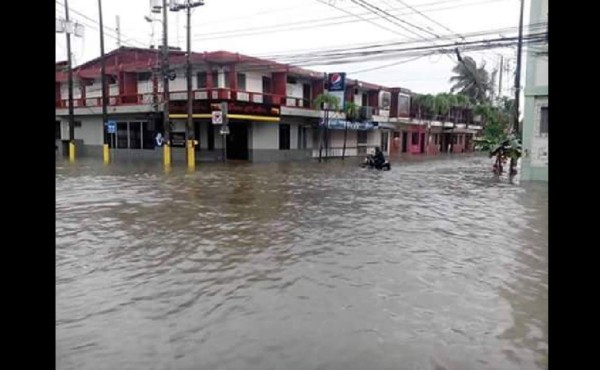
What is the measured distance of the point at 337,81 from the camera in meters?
32.0

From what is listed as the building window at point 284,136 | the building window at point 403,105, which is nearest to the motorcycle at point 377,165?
the building window at point 284,136

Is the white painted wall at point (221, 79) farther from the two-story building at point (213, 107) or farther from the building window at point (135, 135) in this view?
the building window at point (135, 135)

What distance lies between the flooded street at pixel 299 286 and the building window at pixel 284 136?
2029 centimetres

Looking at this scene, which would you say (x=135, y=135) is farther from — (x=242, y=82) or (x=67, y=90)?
(x=242, y=82)

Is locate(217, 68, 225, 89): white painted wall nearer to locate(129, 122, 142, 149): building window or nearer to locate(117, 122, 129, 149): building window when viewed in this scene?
locate(129, 122, 142, 149): building window

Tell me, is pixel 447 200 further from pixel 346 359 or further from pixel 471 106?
pixel 471 106

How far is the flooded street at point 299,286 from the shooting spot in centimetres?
433

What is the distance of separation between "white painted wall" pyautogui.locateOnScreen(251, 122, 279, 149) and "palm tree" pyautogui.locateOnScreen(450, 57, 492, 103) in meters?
29.0

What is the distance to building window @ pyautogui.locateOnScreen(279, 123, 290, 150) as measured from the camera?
3275cm

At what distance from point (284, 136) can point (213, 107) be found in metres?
6.67

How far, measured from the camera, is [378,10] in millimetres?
15891

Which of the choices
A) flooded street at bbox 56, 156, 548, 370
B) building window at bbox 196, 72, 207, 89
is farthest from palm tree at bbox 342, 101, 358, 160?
flooded street at bbox 56, 156, 548, 370
